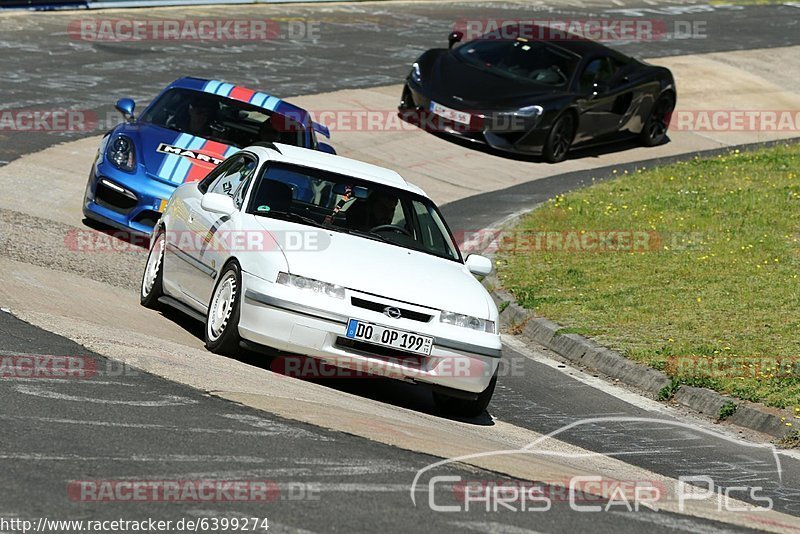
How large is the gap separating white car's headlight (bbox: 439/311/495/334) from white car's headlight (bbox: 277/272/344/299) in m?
0.68

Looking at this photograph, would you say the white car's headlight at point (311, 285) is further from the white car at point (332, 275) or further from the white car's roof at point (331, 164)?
the white car's roof at point (331, 164)

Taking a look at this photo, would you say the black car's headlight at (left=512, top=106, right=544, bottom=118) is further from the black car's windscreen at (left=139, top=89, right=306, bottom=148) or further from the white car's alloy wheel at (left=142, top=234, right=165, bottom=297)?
the white car's alloy wheel at (left=142, top=234, right=165, bottom=297)

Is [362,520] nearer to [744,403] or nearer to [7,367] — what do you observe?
[7,367]

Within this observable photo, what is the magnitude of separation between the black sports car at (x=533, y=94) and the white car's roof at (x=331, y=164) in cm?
930

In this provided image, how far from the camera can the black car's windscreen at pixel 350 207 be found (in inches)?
379

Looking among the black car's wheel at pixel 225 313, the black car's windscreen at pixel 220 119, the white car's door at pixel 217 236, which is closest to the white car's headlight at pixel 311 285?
the black car's wheel at pixel 225 313

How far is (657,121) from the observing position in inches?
884

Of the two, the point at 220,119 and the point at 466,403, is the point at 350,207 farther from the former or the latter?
the point at 220,119

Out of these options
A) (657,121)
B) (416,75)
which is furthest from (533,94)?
(657,121)

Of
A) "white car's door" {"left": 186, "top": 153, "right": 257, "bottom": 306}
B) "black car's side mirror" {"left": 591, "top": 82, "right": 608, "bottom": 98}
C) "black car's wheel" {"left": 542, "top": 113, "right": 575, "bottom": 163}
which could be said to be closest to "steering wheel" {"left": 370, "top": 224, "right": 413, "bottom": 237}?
"white car's door" {"left": 186, "top": 153, "right": 257, "bottom": 306}

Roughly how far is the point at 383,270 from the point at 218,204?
1.45 m

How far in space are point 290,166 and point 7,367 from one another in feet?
10.1

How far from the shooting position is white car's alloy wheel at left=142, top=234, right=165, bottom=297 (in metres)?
10.5

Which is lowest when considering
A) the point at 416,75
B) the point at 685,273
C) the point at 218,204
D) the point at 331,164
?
the point at 685,273
